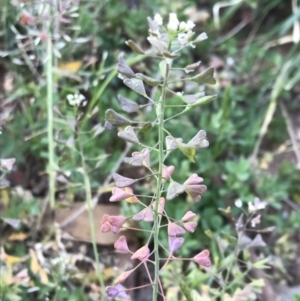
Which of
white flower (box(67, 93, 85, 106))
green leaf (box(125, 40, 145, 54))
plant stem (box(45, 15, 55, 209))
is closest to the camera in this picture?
green leaf (box(125, 40, 145, 54))

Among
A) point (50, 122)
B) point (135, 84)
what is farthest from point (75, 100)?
point (135, 84)

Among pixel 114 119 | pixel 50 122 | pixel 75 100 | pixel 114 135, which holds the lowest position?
pixel 114 135

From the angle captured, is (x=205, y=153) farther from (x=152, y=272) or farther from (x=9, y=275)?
(x=9, y=275)

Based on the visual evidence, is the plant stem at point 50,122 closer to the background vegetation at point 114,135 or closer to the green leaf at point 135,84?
the background vegetation at point 114,135

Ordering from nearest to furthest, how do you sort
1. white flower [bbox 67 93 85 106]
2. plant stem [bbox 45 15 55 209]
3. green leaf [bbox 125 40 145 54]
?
1. green leaf [bbox 125 40 145 54]
2. white flower [bbox 67 93 85 106]
3. plant stem [bbox 45 15 55 209]

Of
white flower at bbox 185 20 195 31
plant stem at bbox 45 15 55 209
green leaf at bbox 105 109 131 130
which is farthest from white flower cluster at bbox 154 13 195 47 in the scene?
plant stem at bbox 45 15 55 209

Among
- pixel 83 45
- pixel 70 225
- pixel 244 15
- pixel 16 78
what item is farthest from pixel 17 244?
pixel 244 15

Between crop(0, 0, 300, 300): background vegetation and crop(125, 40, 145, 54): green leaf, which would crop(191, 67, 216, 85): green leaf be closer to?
crop(125, 40, 145, 54): green leaf

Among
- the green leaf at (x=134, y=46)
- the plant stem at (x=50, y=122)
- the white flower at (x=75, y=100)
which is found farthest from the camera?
the plant stem at (x=50, y=122)

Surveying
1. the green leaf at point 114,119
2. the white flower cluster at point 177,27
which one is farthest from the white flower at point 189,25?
the green leaf at point 114,119

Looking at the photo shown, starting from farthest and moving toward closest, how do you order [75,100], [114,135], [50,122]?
[114,135]
[50,122]
[75,100]

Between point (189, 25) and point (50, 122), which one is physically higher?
point (189, 25)

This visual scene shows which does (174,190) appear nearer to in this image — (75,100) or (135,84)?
(135,84)
